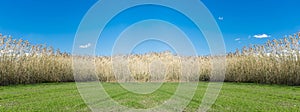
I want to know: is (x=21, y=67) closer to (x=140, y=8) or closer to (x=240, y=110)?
(x=140, y=8)

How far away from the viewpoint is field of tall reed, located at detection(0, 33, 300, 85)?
9.29 meters

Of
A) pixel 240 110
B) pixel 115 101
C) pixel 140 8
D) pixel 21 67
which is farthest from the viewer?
pixel 21 67

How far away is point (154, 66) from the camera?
38.2ft

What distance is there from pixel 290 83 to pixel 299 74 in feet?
1.54

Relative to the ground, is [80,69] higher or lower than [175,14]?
lower

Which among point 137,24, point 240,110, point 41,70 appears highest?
point 137,24

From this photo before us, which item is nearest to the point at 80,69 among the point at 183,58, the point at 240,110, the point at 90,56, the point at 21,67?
the point at 90,56

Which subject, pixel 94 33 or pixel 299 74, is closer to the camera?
pixel 94 33

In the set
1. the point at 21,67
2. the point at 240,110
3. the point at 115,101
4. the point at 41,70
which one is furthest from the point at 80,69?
the point at 240,110

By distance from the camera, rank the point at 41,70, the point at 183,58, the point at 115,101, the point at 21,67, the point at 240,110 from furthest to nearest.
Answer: the point at 183,58, the point at 41,70, the point at 21,67, the point at 115,101, the point at 240,110

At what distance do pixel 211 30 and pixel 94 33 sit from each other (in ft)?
7.25

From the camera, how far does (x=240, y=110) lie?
4348 millimetres

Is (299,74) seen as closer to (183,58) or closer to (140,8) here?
(183,58)

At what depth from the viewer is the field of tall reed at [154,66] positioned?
30.5 ft
